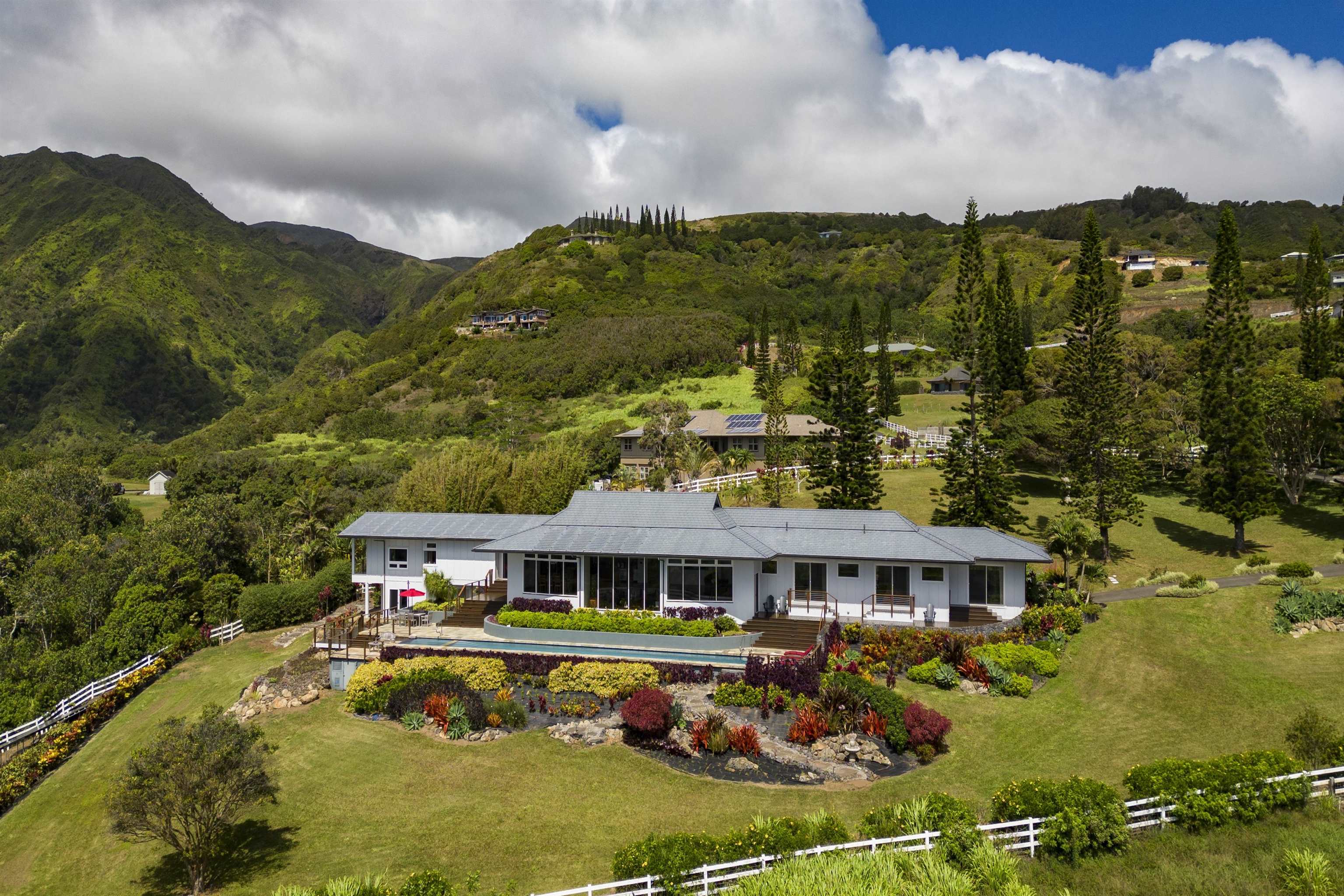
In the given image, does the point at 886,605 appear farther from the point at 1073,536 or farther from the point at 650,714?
the point at 650,714

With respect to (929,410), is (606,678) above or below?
below

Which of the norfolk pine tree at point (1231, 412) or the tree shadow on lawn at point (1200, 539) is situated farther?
the tree shadow on lawn at point (1200, 539)

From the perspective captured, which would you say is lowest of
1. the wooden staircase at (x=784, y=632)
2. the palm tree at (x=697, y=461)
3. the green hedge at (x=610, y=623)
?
the wooden staircase at (x=784, y=632)

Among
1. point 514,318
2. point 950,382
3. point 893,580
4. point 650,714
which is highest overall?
point 514,318

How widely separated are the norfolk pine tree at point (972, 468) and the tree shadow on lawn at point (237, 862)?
2599 cm

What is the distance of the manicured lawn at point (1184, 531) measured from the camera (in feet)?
96.4

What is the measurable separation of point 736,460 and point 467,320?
88.3 metres

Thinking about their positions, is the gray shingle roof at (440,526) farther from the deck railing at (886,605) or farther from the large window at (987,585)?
the large window at (987,585)

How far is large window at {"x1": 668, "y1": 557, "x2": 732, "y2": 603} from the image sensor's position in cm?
2453

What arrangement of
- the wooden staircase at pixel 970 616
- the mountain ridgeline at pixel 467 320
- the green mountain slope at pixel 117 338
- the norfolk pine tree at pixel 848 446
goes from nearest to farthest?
the wooden staircase at pixel 970 616, the norfolk pine tree at pixel 848 446, the mountain ridgeline at pixel 467 320, the green mountain slope at pixel 117 338

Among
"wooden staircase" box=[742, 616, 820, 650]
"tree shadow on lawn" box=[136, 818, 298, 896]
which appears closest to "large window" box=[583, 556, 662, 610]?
"wooden staircase" box=[742, 616, 820, 650]

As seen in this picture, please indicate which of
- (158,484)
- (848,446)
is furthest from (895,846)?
(158,484)

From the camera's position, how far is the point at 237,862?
14250 millimetres

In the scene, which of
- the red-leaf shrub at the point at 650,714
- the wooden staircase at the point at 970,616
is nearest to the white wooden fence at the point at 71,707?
the red-leaf shrub at the point at 650,714
